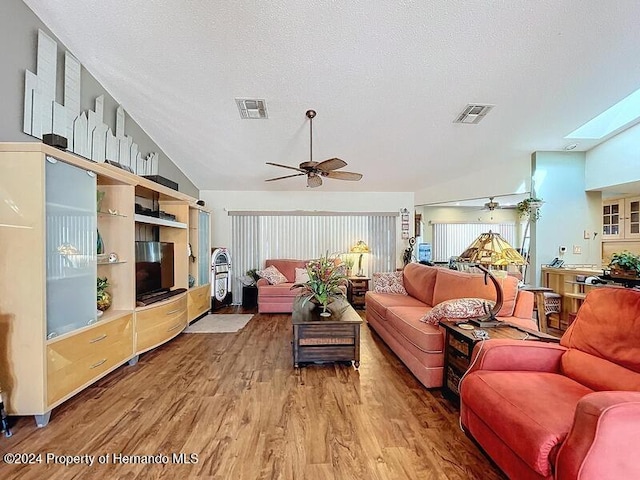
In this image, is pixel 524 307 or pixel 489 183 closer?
pixel 524 307

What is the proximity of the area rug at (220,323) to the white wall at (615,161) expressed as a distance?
601 centimetres

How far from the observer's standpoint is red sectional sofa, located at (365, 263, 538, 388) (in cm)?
283

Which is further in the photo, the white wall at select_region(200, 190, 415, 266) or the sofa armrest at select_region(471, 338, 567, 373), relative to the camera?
the white wall at select_region(200, 190, 415, 266)

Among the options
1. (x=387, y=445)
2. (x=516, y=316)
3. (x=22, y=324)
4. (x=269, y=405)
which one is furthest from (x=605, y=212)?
(x=22, y=324)

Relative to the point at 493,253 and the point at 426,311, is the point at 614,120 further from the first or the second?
the point at 426,311

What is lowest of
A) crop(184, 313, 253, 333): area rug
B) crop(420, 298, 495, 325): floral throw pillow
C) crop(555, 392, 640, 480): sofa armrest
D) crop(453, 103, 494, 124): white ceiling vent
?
crop(184, 313, 253, 333): area rug

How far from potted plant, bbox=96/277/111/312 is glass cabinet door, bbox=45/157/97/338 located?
0.39 m

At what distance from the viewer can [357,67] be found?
332cm

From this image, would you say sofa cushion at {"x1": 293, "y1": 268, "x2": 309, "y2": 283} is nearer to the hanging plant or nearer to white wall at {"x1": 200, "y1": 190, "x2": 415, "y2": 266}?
white wall at {"x1": 200, "y1": 190, "x2": 415, "y2": 266}

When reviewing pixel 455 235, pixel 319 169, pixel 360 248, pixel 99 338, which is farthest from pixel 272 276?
pixel 455 235

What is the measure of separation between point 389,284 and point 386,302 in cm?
83

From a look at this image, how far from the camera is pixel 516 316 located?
10.2ft

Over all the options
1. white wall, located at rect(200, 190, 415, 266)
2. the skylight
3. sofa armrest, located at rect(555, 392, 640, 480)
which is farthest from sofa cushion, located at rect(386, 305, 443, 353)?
the skylight

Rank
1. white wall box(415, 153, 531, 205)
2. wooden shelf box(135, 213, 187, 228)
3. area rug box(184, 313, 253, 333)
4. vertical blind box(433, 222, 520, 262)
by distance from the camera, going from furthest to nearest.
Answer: vertical blind box(433, 222, 520, 262) < white wall box(415, 153, 531, 205) < area rug box(184, 313, 253, 333) < wooden shelf box(135, 213, 187, 228)
